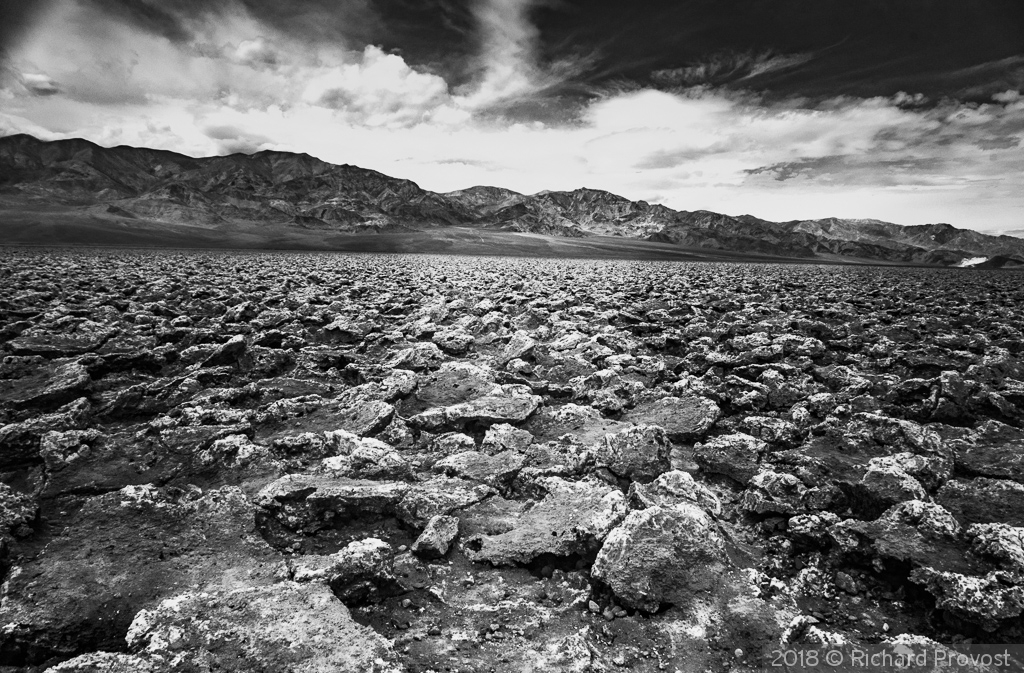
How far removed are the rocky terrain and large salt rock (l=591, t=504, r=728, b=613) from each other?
0.06 feet

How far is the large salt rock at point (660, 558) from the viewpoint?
290 cm

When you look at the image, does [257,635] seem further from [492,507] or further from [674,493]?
[674,493]

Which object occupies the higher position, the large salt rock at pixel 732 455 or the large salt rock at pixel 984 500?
the large salt rock at pixel 984 500

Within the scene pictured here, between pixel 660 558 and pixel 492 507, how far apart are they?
55.1 inches

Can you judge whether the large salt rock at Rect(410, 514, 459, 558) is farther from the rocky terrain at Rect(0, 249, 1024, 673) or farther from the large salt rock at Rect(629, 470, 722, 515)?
the large salt rock at Rect(629, 470, 722, 515)

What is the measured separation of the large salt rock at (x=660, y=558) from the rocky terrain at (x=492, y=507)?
0.02 metres

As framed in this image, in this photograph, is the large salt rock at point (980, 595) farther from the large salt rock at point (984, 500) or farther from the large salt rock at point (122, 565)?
the large salt rock at point (122, 565)

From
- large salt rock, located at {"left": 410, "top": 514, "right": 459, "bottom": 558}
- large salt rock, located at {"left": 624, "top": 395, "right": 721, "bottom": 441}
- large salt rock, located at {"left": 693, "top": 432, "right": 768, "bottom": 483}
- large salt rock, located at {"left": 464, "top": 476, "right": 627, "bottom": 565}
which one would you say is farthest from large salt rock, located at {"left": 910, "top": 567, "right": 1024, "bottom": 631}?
large salt rock, located at {"left": 410, "top": 514, "right": 459, "bottom": 558}

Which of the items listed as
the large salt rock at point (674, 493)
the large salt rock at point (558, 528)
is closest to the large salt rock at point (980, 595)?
the large salt rock at point (674, 493)

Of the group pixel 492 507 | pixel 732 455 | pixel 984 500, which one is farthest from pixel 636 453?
pixel 984 500

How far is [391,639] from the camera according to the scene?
8.73 feet

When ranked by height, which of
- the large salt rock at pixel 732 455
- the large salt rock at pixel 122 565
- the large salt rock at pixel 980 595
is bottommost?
the large salt rock at pixel 122 565

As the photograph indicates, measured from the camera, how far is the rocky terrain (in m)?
2.64

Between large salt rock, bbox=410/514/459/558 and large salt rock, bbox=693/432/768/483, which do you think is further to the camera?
large salt rock, bbox=693/432/768/483
